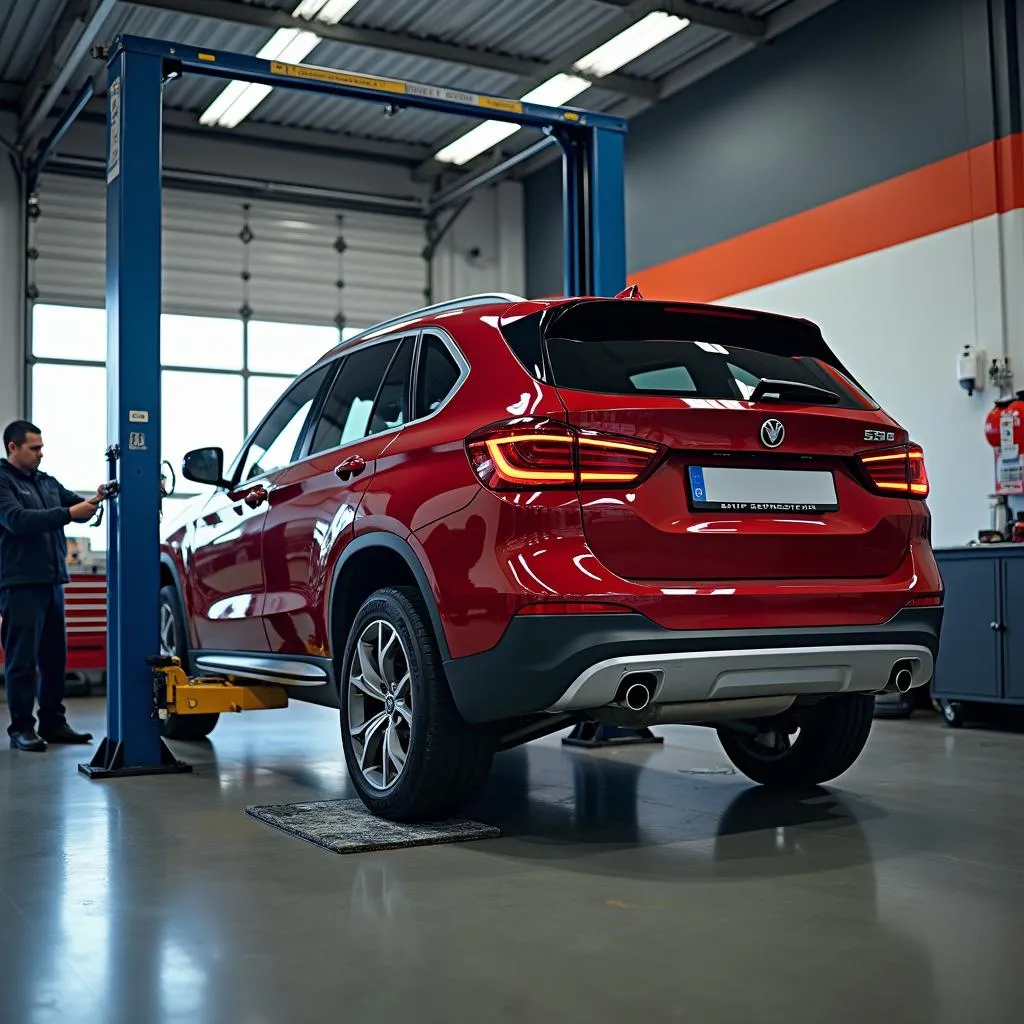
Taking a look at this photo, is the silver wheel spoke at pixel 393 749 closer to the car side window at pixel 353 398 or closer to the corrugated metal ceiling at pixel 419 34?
the car side window at pixel 353 398

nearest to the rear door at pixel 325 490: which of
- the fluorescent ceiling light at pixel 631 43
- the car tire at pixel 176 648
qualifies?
the car tire at pixel 176 648

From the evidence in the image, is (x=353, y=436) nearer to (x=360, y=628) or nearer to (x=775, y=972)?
(x=360, y=628)

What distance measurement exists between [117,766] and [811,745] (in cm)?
291

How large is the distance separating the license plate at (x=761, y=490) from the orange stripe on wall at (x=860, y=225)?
5607 mm

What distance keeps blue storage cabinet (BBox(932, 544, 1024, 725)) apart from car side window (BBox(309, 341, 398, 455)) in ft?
14.0

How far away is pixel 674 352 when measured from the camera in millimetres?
3834

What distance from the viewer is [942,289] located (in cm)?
891

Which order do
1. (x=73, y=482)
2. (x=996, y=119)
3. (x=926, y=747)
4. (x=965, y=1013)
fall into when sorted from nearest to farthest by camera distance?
(x=965, y=1013) → (x=926, y=747) → (x=996, y=119) → (x=73, y=482)

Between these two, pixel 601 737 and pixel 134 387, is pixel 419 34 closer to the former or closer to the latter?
pixel 134 387

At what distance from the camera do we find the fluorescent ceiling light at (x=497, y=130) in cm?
1145

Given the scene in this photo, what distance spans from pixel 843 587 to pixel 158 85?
3830mm

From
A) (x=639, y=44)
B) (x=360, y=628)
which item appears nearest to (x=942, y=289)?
(x=639, y=44)

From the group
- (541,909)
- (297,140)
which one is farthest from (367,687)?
(297,140)

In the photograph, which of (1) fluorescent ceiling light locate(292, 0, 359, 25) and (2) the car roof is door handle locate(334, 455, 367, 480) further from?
(1) fluorescent ceiling light locate(292, 0, 359, 25)
